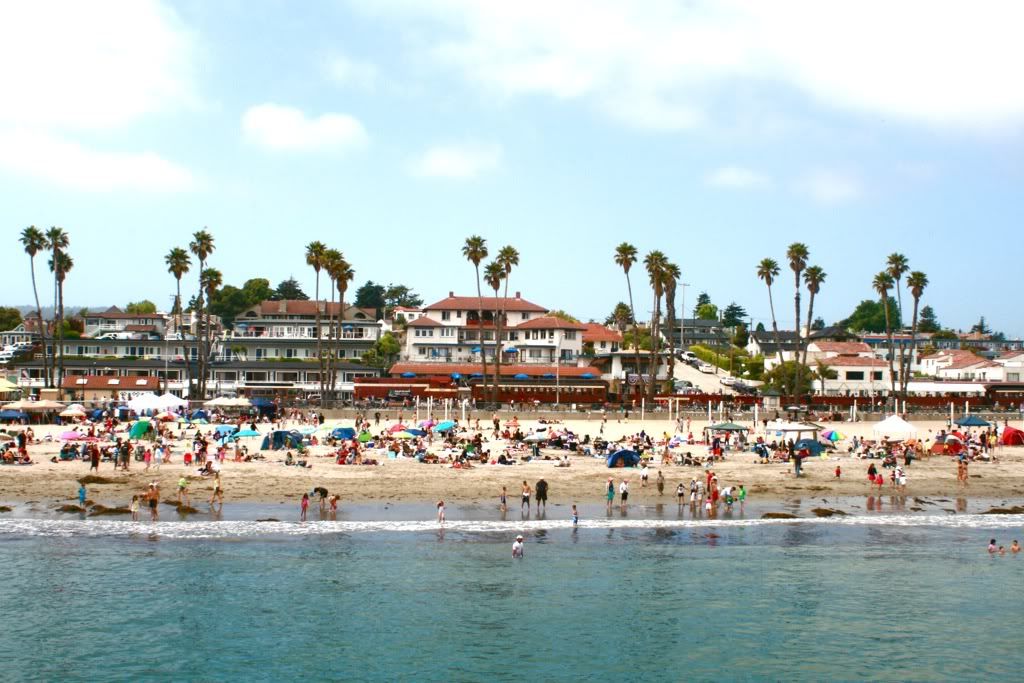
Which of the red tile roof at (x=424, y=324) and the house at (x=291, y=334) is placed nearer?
the house at (x=291, y=334)

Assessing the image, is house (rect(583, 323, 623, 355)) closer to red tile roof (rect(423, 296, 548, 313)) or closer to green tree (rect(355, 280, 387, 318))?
red tile roof (rect(423, 296, 548, 313))

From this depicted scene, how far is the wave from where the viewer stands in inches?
1299

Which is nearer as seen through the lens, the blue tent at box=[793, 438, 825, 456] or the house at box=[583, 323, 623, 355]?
the blue tent at box=[793, 438, 825, 456]

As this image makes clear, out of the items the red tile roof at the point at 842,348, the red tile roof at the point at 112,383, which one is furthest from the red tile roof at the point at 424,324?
the red tile roof at the point at 842,348

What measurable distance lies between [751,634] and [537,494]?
14389 mm

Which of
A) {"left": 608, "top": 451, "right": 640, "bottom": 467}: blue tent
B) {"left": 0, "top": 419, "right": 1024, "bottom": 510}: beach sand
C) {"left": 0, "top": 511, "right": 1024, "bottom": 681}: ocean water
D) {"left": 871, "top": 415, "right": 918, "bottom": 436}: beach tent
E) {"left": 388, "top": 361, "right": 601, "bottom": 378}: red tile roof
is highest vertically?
{"left": 388, "top": 361, "right": 601, "bottom": 378}: red tile roof

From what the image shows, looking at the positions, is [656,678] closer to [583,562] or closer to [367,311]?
[583,562]

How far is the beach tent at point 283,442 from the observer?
51.2m

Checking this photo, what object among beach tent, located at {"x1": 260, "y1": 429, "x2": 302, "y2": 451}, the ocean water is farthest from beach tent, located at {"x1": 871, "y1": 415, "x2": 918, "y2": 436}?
beach tent, located at {"x1": 260, "y1": 429, "x2": 302, "y2": 451}

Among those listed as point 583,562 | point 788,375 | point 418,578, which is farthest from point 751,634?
point 788,375

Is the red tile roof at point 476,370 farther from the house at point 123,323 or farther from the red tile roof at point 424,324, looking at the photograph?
the house at point 123,323

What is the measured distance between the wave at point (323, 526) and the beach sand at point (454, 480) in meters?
3.41

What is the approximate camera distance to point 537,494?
37188mm

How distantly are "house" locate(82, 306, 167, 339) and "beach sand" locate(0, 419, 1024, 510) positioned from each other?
58653 mm
